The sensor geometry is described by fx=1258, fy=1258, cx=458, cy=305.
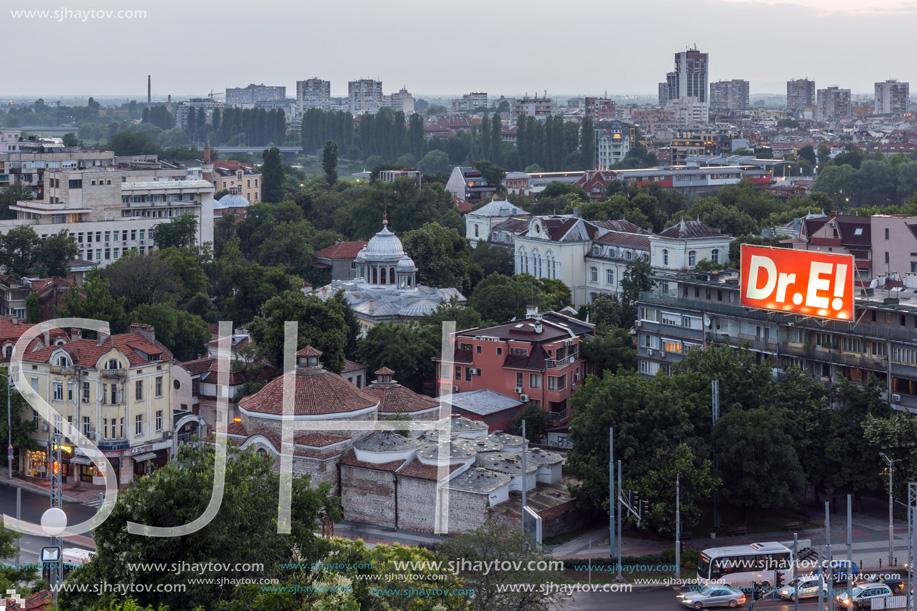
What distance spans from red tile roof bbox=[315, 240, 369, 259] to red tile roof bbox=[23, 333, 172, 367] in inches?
1483

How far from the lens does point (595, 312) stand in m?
65.9

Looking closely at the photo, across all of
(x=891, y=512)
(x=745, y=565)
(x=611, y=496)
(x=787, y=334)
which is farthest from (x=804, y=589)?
(x=787, y=334)

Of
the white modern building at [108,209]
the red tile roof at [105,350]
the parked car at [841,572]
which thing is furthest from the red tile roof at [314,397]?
the white modern building at [108,209]

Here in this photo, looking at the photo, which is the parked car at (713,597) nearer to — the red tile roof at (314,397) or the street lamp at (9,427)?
the red tile roof at (314,397)

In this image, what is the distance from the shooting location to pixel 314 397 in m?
41.5

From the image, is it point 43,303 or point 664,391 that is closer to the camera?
point 664,391

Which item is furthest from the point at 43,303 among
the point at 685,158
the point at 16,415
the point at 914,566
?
the point at 685,158

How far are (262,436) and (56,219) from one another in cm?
4043

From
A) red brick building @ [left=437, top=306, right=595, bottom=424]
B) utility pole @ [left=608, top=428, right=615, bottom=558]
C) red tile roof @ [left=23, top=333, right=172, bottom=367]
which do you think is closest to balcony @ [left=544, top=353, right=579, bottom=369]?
red brick building @ [left=437, top=306, right=595, bottom=424]

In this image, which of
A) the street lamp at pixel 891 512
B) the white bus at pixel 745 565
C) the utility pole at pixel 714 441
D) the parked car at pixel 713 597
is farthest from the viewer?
the utility pole at pixel 714 441

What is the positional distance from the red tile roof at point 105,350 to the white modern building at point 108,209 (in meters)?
28.0

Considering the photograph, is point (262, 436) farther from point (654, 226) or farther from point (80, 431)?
point (654, 226)

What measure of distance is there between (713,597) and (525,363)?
60.1ft

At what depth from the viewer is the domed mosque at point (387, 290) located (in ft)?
207
